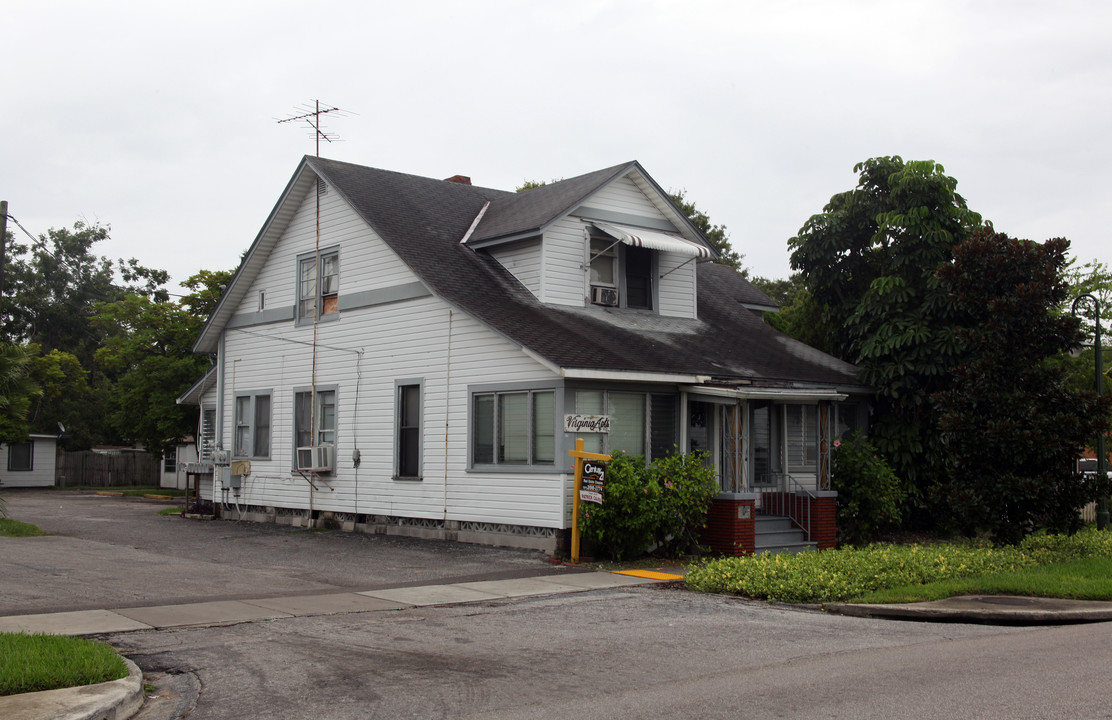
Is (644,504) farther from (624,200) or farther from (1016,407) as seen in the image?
(624,200)

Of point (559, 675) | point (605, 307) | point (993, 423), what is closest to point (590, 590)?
point (559, 675)

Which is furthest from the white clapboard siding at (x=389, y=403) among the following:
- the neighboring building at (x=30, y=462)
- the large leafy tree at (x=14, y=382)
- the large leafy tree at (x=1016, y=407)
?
A: the neighboring building at (x=30, y=462)

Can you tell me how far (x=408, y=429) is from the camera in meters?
19.5

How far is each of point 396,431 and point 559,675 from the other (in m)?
11.8

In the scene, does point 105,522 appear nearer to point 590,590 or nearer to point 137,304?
point 590,590

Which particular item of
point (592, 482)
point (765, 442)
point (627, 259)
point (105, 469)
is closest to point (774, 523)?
point (765, 442)

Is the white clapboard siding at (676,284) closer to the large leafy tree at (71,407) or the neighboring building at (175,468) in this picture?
the neighboring building at (175,468)

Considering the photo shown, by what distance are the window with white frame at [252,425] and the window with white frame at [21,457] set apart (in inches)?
955

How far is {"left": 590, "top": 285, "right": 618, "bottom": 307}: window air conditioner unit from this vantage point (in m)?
20.6

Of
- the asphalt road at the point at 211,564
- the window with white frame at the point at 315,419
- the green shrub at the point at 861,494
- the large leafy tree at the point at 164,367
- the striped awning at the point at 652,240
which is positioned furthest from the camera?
the large leafy tree at the point at 164,367

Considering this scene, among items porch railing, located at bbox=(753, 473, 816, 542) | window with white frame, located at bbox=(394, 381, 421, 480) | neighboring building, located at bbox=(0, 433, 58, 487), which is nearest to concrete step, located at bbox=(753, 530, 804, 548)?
porch railing, located at bbox=(753, 473, 816, 542)

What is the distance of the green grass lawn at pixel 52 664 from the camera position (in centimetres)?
730

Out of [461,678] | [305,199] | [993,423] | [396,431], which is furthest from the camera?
[305,199]

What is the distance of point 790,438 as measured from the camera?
65.7ft
